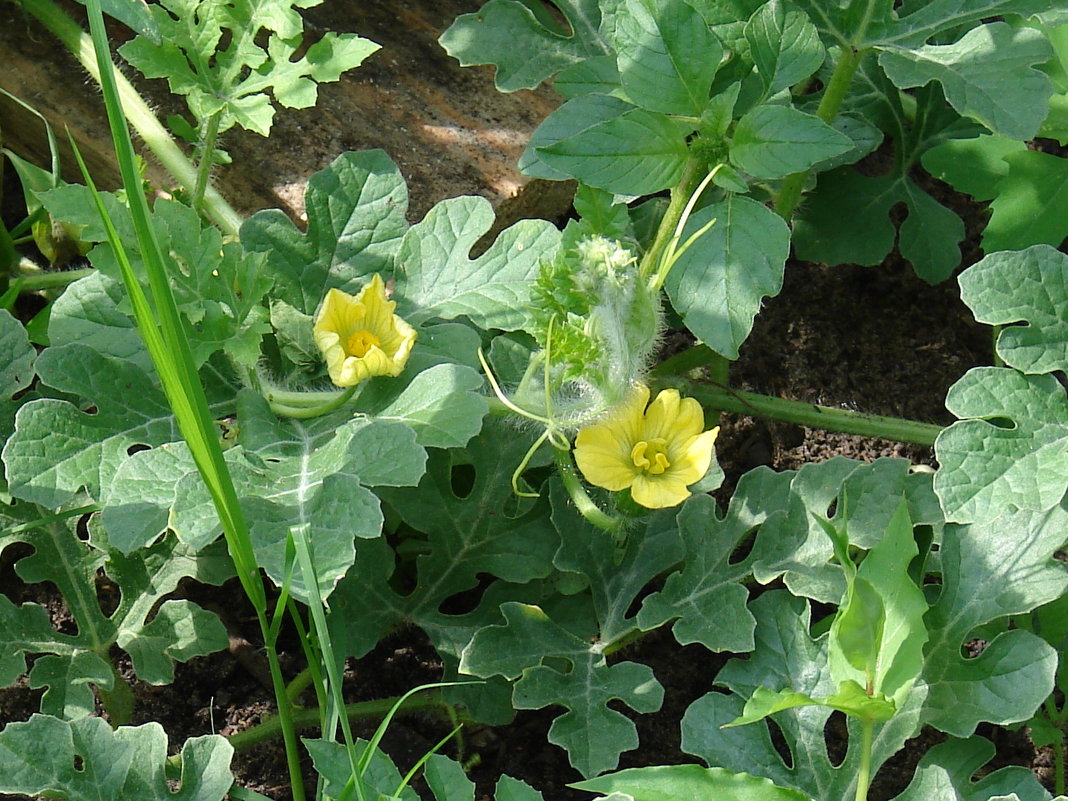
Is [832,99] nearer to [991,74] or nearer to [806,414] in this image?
[991,74]

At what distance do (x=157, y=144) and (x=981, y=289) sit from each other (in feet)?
5.63

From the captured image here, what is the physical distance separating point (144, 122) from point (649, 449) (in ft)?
4.39

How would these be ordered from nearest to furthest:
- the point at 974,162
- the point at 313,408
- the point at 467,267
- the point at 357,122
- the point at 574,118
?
1. the point at 313,408
2. the point at 467,267
3. the point at 574,118
4. the point at 974,162
5. the point at 357,122

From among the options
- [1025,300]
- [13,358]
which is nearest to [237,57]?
[13,358]

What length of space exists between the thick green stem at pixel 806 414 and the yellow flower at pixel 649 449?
0.43 m

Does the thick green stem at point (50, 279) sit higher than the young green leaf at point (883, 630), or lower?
higher

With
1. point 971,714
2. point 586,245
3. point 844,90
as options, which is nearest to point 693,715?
point 971,714

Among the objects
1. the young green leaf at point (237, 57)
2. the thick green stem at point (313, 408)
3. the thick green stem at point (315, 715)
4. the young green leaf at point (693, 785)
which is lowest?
the thick green stem at point (315, 715)

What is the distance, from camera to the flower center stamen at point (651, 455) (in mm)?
2143

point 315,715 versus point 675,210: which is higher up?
point 675,210

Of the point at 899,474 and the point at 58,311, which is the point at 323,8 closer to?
the point at 58,311

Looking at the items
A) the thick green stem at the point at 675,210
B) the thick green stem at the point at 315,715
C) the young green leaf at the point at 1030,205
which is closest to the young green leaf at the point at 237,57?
the thick green stem at the point at 675,210

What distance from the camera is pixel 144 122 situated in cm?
259

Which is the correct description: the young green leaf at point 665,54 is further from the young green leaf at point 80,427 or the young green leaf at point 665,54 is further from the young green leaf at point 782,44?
the young green leaf at point 80,427
